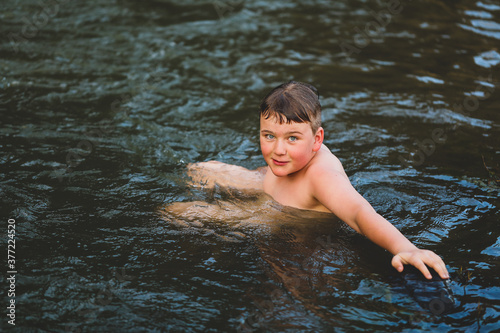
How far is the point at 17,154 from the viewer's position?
205 inches

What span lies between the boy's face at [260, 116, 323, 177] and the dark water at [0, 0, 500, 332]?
504mm

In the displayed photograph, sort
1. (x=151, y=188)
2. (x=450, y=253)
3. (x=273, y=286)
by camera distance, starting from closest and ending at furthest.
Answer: (x=273, y=286) → (x=450, y=253) → (x=151, y=188)

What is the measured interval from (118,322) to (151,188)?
191cm

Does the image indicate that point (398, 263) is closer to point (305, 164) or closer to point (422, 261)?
point (422, 261)

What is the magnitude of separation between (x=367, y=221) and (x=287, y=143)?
90 centimetres

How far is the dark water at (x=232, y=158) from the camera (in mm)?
3242

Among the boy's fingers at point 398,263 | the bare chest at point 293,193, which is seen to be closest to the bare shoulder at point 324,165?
the bare chest at point 293,193

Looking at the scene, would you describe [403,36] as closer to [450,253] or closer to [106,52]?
[106,52]

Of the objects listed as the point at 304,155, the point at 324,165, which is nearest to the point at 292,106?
the point at 304,155

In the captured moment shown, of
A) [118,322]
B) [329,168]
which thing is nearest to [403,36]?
[329,168]

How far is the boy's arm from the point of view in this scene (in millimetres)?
3154

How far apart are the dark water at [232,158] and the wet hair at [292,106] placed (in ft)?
2.75

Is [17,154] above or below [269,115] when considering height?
below

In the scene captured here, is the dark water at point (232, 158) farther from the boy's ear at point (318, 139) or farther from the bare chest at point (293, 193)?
the boy's ear at point (318, 139)
